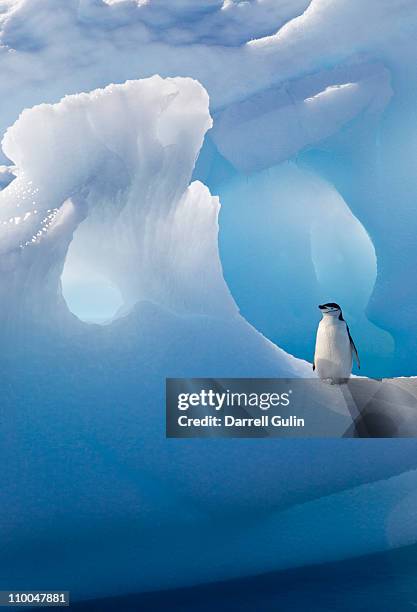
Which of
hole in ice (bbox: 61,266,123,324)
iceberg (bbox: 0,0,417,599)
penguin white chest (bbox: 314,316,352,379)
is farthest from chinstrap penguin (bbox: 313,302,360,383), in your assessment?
hole in ice (bbox: 61,266,123,324)

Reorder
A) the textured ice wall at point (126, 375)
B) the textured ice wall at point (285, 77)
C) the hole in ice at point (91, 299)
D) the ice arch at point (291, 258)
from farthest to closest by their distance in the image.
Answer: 1. the hole in ice at point (91, 299)
2. the ice arch at point (291, 258)
3. the textured ice wall at point (285, 77)
4. the textured ice wall at point (126, 375)

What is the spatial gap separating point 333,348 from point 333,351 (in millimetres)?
16

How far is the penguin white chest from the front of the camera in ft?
13.8

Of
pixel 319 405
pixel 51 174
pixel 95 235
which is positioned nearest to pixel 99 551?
pixel 319 405

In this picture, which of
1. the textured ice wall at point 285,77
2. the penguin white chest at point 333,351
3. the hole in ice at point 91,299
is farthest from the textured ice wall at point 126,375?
the hole in ice at point 91,299

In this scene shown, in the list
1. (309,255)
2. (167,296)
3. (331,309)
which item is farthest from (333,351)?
(309,255)

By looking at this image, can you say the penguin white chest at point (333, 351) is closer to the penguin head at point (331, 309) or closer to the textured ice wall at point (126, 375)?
the penguin head at point (331, 309)

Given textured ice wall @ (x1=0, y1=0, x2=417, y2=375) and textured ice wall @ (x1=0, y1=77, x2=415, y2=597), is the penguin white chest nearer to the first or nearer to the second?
textured ice wall @ (x1=0, y1=77, x2=415, y2=597)

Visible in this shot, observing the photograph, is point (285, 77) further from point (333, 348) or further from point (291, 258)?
point (333, 348)

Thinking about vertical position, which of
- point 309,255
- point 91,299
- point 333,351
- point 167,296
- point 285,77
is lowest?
point 333,351

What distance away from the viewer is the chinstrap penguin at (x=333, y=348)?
4.19 m

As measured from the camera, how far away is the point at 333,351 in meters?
4.20

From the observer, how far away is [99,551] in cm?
391

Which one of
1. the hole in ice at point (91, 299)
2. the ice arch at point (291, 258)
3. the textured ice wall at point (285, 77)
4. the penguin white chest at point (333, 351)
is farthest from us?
the hole in ice at point (91, 299)
